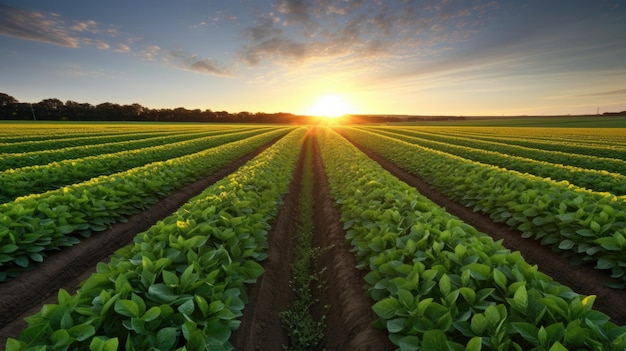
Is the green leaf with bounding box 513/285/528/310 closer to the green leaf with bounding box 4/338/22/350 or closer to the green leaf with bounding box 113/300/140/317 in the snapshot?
the green leaf with bounding box 113/300/140/317

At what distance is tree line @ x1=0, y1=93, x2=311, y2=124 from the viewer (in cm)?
9238

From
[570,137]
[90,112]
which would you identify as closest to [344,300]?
[570,137]

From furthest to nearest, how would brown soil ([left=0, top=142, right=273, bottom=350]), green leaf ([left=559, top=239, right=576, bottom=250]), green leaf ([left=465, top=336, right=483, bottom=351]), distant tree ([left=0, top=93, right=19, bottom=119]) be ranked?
1. distant tree ([left=0, top=93, right=19, bottom=119])
2. green leaf ([left=559, top=239, right=576, bottom=250])
3. brown soil ([left=0, top=142, right=273, bottom=350])
4. green leaf ([left=465, top=336, right=483, bottom=351])

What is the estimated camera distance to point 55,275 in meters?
5.80

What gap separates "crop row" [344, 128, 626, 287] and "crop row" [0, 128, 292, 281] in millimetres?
10225

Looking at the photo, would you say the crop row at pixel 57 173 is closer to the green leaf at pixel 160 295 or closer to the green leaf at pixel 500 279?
the green leaf at pixel 160 295

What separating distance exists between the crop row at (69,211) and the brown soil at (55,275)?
8.2 inches

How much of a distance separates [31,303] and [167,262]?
3857 mm

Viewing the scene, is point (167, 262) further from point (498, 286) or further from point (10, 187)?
point (10, 187)

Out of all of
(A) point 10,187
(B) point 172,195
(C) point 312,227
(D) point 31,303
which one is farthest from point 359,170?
(A) point 10,187

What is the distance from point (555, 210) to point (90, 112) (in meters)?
121

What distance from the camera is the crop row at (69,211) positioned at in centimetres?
550

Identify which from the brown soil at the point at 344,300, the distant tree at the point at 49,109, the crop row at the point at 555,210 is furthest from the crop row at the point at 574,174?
the distant tree at the point at 49,109

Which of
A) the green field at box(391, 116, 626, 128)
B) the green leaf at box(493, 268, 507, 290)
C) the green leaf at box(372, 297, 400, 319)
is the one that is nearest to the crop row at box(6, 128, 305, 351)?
the green leaf at box(372, 297, 400, 319)
